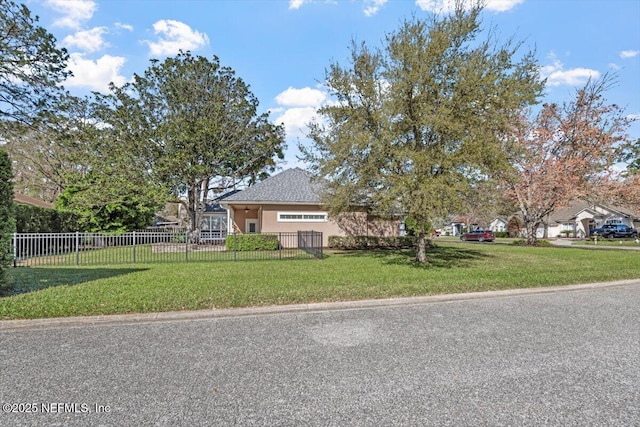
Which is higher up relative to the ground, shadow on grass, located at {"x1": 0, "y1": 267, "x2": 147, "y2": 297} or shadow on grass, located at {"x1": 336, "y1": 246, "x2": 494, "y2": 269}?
shadow on grass, located at {"x1": 0, "y1": 267, "x2": 147, "y2": 297}

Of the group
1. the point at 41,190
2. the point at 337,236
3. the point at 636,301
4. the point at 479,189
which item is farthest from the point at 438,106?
the point at 41,190

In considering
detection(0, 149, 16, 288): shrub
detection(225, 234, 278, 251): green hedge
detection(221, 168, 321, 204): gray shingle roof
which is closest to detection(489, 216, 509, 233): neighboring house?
detection(221, 168, 321, 204): gray shingle roof

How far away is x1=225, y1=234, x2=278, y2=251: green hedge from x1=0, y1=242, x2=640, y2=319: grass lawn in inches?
188

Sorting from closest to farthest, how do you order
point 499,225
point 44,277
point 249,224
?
point 44,277
point 249,224
point 499,225

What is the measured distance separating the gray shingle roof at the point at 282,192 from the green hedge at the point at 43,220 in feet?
32.1

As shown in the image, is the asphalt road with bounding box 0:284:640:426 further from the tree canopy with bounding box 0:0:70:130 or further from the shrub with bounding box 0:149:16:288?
the tree canopy with bounding box 0:0:70:130

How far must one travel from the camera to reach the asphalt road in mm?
2740

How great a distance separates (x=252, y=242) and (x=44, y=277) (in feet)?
27.7

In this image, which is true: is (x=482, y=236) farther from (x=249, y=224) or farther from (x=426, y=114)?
(x=426, y=114)

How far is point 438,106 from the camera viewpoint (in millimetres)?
9906

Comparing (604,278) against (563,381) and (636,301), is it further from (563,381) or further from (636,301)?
(563,381)

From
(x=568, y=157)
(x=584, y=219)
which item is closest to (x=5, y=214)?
(x=568, y=157)

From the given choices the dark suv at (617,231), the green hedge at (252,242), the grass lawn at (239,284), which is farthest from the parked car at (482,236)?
the green hedge at (252,242)

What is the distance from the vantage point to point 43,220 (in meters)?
18.8
